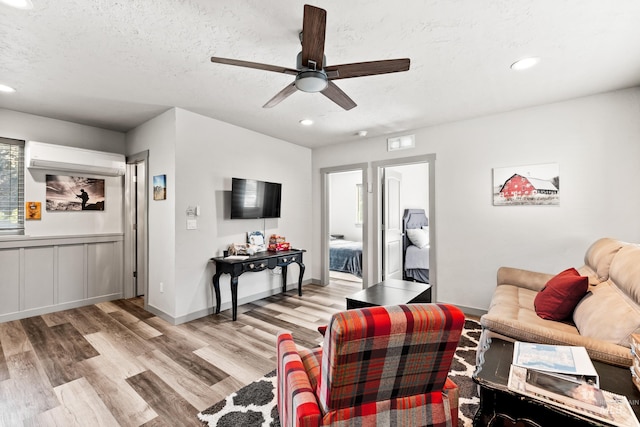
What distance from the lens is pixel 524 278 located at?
3.00m

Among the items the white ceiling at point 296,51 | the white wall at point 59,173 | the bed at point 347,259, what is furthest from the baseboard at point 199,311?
the white ceiling at point 296,51

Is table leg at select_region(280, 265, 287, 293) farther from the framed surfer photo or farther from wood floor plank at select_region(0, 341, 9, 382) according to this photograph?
wood floor plank at select_region(0, 341, 9, 382)

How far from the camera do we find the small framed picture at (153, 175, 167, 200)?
350 cm

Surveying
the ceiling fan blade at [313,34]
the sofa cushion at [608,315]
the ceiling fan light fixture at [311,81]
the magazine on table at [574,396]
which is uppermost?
the ceiling fan blade at [313,34]

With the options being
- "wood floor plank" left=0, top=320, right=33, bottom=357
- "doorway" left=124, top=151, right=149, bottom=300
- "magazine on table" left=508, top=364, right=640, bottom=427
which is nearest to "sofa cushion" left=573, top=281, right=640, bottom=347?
"magazine on table" left=508, top=364, right=640, bottom=427

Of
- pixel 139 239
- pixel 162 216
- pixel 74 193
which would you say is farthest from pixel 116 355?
pixel 74 193

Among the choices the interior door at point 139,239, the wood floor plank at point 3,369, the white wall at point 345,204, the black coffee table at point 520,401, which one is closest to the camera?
the black coffee table at point 520,401

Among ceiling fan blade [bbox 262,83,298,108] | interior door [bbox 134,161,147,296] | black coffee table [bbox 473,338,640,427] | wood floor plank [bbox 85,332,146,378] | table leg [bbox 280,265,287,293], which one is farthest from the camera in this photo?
table leg [bbox 280,265,287,293]

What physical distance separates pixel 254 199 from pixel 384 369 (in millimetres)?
3444

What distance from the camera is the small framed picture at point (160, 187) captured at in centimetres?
350

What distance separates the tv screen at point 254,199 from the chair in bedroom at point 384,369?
10.0ft

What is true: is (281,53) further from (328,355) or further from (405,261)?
(405,261)

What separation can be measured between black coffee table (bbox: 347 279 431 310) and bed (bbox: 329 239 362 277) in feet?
8.57

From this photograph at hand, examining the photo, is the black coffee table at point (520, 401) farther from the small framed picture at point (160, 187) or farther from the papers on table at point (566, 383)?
the small framed picture at point (160, 187)
